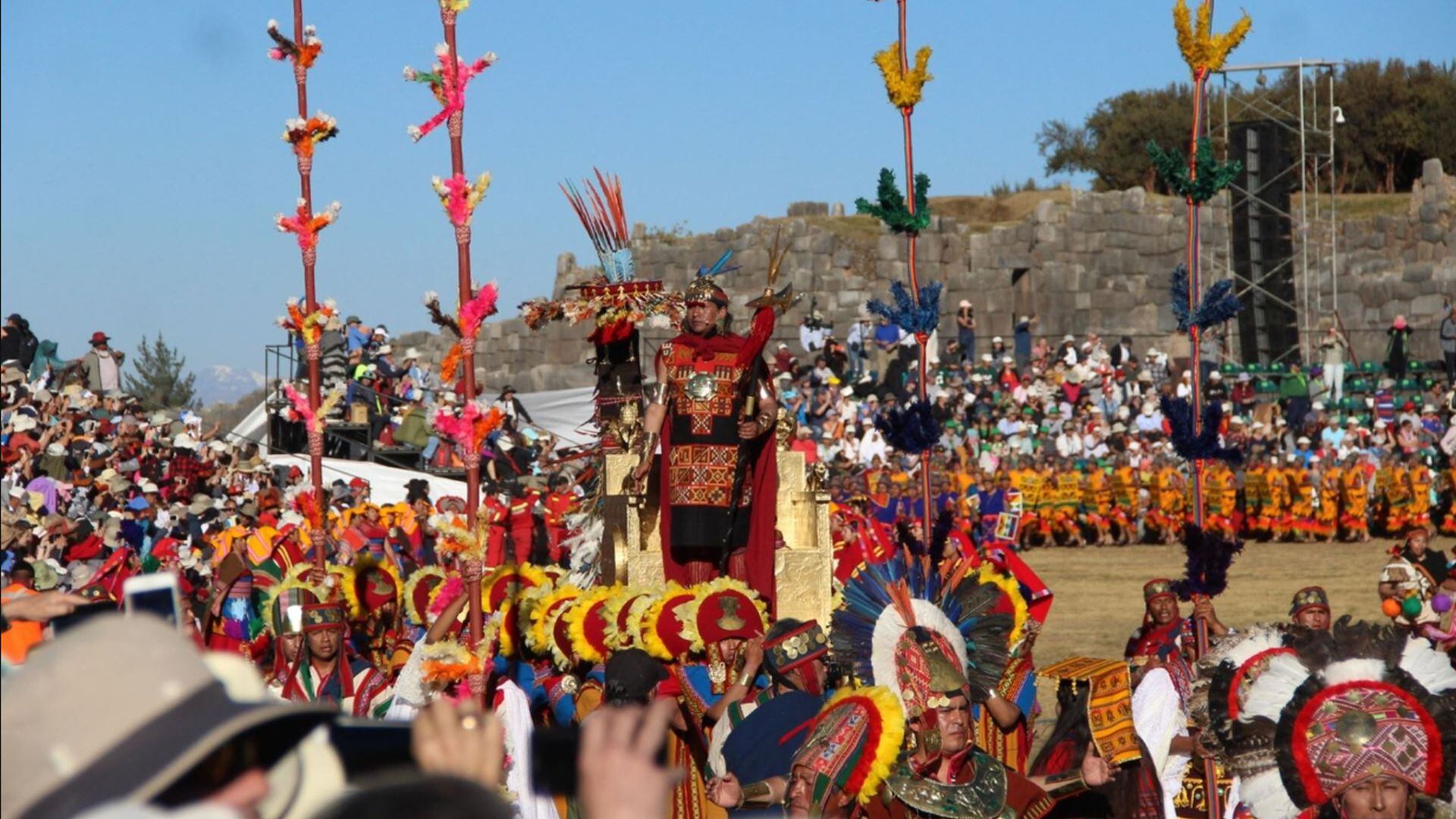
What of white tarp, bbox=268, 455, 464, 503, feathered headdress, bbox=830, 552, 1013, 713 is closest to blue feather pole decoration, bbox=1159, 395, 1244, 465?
feathered headdress, bbox=830, 552, 1013, 713

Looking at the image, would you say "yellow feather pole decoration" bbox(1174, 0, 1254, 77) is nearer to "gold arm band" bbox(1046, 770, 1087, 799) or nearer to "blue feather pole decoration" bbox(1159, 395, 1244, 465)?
"blue feather pole decoration" bbox(1159, 395, 1244, 465)

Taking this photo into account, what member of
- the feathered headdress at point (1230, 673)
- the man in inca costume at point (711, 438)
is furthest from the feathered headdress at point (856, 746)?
the man in inca costume at point (711, 438)

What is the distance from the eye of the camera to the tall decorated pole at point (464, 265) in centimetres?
734

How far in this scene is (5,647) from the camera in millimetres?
3045

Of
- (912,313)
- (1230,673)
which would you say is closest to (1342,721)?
(1230,673)

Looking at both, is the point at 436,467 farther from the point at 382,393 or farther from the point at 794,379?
the point at 794,379

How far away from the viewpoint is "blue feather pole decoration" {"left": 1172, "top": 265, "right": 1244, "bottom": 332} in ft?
28.4

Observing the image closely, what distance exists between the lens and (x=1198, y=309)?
28.6 ft

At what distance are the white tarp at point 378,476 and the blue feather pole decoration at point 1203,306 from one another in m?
12.1

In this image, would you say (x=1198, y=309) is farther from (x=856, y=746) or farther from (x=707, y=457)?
(x=856, y=746)

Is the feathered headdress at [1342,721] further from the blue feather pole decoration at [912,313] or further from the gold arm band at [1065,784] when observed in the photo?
the blue feather pole decoration at [912,313]

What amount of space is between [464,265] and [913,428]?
2.96 m

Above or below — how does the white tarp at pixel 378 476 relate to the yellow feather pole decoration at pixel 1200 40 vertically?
below

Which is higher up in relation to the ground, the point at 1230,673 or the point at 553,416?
the point at 553,416
